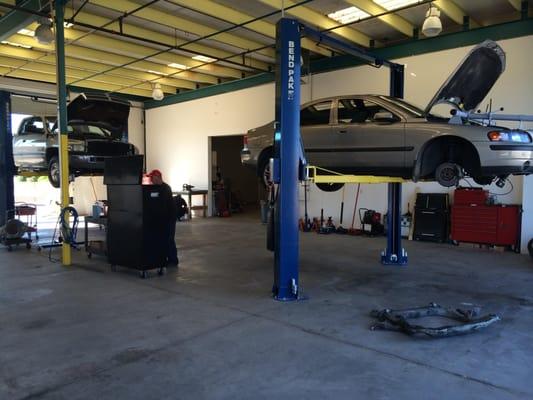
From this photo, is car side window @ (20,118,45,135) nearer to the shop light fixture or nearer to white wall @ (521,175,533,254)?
the shop light fixture

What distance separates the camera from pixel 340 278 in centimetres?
536

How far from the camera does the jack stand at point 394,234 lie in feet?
20.4

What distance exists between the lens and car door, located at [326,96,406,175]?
503 cm

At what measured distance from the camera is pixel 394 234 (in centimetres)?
626

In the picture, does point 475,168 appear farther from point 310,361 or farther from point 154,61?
point 154,61

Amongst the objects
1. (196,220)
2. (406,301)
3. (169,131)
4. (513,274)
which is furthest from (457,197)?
(169,131)

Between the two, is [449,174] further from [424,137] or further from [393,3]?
[393,3]

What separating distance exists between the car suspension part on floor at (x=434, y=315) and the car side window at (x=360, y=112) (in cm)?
Result: 230

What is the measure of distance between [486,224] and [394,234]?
2.31 m

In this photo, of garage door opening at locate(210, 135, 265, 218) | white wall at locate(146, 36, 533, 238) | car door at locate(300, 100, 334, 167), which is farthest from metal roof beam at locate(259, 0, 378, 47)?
garage door opening at locate(210, 135, 265, 218)

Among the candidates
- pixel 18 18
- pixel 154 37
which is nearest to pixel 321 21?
pixel 154 37

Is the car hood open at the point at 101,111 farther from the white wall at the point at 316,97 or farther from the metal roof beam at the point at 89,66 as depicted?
the white wall at the point at 316,97

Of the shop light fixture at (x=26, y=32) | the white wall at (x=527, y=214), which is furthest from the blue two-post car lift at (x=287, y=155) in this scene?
the shop light fixture at (x=26, y=32)

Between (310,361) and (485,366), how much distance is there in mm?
1170
